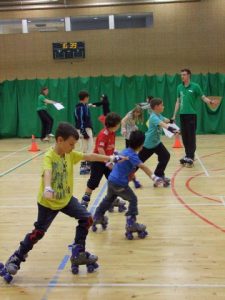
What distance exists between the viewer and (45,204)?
400cm

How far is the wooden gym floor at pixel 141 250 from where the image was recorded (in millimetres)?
3824

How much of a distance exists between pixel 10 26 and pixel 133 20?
526 centimetres

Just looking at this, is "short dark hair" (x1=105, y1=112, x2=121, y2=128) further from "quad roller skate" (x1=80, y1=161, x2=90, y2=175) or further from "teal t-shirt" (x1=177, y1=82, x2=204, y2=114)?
"teal t-shirt" (x1=177, y1=82, x2=204, y2=114)

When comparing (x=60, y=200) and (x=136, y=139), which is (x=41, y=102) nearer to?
(x=136, y=139)

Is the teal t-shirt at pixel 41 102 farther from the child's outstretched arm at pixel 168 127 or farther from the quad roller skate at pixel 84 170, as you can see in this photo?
the child's outstretched arm at pixel 168 127

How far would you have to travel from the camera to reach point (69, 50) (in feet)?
60.0

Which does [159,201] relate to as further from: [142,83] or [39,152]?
[142,83]

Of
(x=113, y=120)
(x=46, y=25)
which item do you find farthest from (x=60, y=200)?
(x=46, y=25)

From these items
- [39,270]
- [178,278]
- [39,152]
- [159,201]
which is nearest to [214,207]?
[159,201]

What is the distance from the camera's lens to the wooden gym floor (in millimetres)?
3824

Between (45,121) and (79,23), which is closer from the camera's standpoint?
(45,121)

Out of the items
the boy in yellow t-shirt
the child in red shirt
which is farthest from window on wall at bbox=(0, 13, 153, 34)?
the boy in yellow t-shirt

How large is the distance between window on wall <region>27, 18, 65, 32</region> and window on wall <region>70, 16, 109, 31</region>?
0.51 m

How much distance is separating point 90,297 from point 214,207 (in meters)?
3.24
